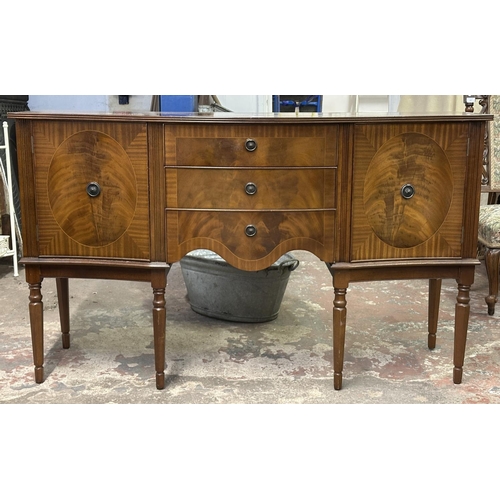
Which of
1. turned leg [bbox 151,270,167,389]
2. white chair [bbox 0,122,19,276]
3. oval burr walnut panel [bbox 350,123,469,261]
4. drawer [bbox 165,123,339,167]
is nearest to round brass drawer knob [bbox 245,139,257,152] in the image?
drawer [bbox 165,123,339,167]

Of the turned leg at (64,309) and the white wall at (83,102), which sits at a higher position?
the white wall at (83,102)

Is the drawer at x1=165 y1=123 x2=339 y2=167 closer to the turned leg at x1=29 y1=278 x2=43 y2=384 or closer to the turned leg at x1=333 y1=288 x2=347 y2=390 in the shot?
the turned leg at x1=333 y1=288 x2=347 y2=390

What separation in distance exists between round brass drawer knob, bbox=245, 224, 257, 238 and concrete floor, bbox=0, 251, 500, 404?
2.14 ft

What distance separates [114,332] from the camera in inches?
129

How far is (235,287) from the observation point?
3334 millimetres

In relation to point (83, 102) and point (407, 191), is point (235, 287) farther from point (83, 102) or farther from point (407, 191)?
point (83, 102)

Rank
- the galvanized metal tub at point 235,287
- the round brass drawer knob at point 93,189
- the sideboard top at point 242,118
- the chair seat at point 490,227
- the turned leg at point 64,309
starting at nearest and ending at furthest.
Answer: the sideboard top at point 242,118
the round brass drawer knob at point 93,189
the turned leg at point 64,309
the galvanized metal tub at point 235,287
the chair seat at point 490,227

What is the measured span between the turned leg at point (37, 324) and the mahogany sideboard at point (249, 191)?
16 centimetres

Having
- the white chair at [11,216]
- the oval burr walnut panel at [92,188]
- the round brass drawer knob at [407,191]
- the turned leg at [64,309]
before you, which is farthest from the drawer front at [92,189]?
the white chair at [11,216]

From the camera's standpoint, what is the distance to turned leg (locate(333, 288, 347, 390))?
8.41 feet

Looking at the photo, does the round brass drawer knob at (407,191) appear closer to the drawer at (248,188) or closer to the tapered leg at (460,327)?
the drawer at (248,188)

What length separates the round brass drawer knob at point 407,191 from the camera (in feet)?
8.12

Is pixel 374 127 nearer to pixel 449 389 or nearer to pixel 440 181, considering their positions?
pixel 440 181

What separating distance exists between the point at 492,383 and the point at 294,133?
133cm
